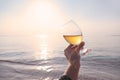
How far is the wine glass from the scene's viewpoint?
3633 mm

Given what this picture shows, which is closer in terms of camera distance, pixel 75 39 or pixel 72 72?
pixel 72 72

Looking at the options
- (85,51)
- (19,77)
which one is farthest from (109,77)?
(85,51)

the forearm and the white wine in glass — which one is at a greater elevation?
the white wine in glass

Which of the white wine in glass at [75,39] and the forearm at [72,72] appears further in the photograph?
the white wine in glass at [75,39]

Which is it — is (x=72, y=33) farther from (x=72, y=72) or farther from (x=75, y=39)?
(x=72, y=72)

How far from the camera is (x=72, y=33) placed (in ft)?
12.1

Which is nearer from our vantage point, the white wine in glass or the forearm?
the forearm

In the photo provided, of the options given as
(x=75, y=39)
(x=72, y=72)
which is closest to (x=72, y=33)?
(x=75, y=39)

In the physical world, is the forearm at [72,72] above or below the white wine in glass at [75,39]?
below

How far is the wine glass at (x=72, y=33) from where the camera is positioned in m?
3.63

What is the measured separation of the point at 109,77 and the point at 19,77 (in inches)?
159

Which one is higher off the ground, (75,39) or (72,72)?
(75,39)

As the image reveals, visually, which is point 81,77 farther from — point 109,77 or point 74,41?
point 74,41

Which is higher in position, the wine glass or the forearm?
the wine glass
